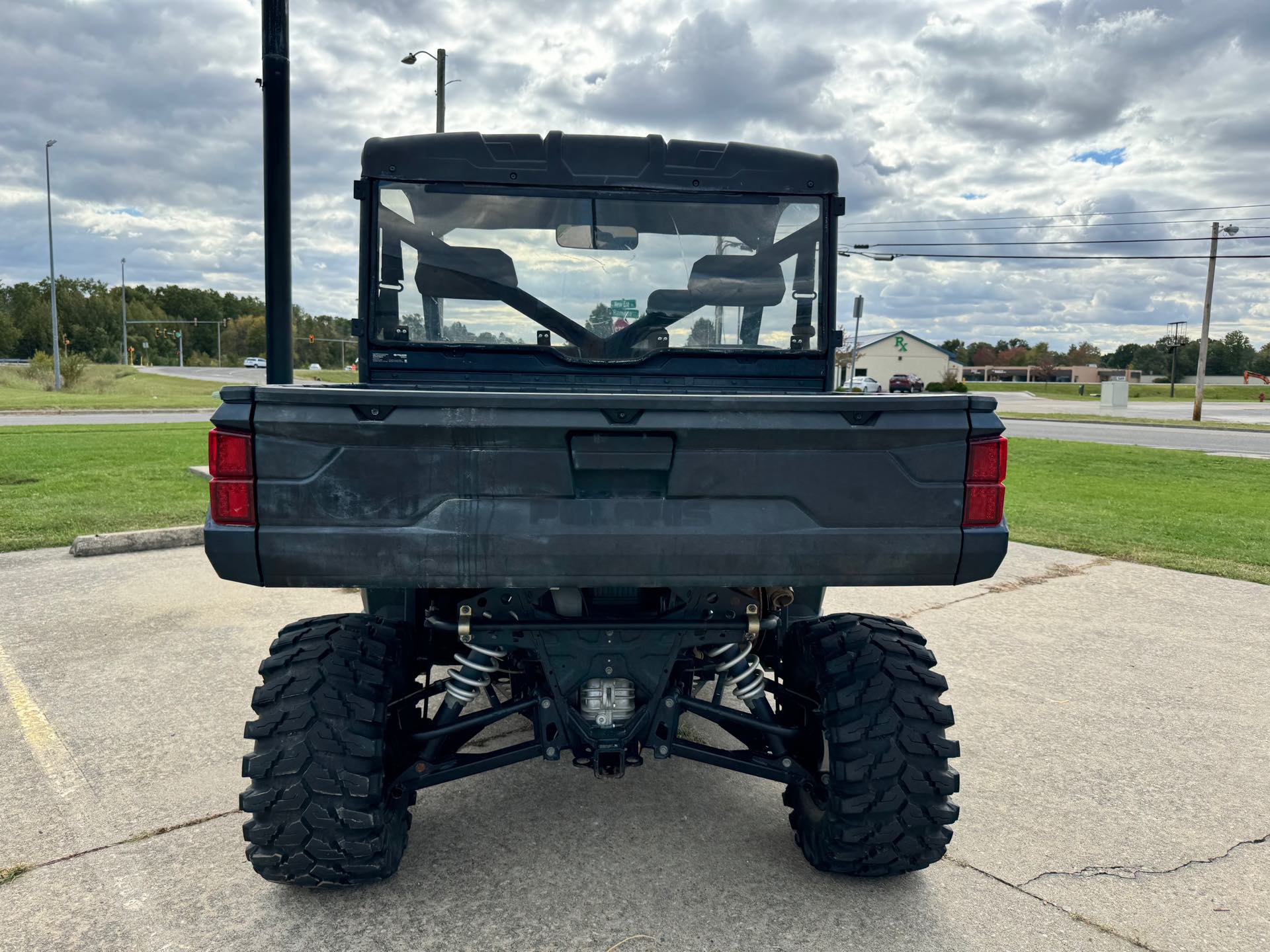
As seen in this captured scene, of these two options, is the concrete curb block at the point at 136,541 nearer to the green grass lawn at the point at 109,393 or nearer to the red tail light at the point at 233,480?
the red tail light at the point at 233,480

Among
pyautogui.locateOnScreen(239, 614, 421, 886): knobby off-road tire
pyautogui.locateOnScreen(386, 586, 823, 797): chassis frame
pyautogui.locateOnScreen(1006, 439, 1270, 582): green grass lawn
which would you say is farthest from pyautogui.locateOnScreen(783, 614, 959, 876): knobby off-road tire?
pyautogui.locateOnScreen(1006, 439, 1270, 582): green grass lawn

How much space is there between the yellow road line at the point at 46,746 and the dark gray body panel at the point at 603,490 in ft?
5.63

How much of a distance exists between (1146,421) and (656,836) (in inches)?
1354

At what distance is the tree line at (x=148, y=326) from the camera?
3366 inches

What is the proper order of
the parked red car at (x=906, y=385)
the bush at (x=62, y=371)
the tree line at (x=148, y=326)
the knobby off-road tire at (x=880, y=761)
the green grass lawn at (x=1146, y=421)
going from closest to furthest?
the knobby off-road tire at (x=880, y=761)
the green grass lawn at (x=1146, y=421)
the bush at (x=62, y=371)
the parked red car at (x=906, y=385)
the tree line at (x=148, y=326)

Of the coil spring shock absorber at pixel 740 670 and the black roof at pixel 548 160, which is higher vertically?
the black roof at pixel 548 160

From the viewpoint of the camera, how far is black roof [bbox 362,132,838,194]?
11.8 ft

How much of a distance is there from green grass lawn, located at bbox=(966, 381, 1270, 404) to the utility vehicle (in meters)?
58.8

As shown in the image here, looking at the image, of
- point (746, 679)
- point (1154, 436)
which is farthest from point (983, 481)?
point (1154, 436)

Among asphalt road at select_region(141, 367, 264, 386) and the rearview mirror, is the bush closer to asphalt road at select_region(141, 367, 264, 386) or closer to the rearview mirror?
asphalt road at select_region(141, 367, 264, 386)

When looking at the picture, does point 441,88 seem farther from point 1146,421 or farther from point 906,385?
point 906,385

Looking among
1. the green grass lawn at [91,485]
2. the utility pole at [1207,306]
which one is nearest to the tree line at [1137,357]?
the utility pole at [1207,306]

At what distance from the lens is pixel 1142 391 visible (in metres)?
76.0

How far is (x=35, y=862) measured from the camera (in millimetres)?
2975
